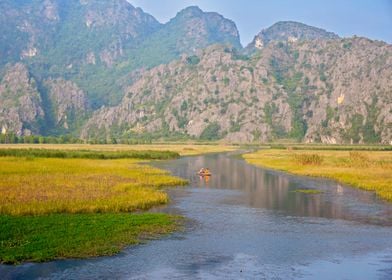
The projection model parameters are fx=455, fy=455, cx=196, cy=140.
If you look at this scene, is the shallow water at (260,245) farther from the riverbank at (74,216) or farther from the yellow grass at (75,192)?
the yellow grass at (75,192)

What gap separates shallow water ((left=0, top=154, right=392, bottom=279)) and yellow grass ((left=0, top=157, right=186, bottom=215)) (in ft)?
16.5

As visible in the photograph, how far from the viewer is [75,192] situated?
58.1 metres

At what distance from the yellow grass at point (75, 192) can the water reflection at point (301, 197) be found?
11271mm

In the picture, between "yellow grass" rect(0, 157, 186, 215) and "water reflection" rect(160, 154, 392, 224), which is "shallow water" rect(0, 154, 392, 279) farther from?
"yellow grass" rect(0, 157, 186, 215)

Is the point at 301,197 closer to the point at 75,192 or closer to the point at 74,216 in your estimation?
the point at 75,192

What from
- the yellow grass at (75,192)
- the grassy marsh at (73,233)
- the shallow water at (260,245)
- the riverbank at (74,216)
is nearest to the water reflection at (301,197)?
the shallow water at (260,245)

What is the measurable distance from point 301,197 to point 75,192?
3098 cm

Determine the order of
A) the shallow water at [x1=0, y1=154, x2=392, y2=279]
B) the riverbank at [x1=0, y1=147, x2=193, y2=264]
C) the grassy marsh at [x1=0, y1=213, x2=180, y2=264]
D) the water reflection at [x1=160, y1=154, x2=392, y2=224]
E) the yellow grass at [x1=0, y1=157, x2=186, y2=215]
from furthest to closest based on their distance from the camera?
1. the water reflection at [x1=160, y1=154, x2=392, y2=224]
2. the yellow grass at [x1=0, y1=157, x2=186, y2=215]
3. the riverbank at [x1=0, y1=147, x2=193, y2=264]
4. the grassy marsh at [x1=0, y1=213, x2=180, y2=264]
5. the shallow water at [x1=0, y1=154, x2=392, y2=279]

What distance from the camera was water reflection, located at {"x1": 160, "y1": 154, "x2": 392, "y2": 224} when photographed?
171 feet

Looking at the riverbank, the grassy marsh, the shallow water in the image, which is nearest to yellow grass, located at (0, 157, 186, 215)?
the riverbank

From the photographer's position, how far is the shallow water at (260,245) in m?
29.3

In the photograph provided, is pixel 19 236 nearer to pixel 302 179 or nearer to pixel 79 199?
pixel 79 199

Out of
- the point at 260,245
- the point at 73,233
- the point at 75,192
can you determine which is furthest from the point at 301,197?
the point at 73,233

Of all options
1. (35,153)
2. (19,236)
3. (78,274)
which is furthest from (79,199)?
(35,153)
